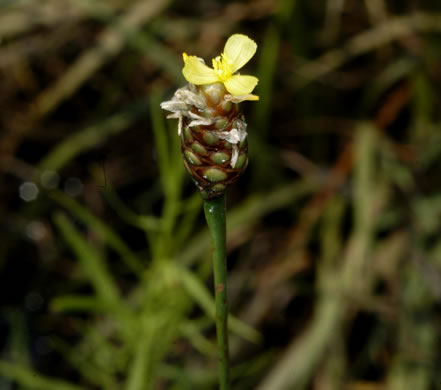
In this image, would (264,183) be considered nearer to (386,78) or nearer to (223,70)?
(386,78)

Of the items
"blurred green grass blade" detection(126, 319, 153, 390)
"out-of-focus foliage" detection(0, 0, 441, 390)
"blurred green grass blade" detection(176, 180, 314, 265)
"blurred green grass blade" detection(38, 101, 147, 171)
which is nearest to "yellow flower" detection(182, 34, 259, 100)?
"blurred green grass blade" detection(126, 319, 153, 390)

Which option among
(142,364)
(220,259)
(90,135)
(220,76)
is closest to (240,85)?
(220,76)

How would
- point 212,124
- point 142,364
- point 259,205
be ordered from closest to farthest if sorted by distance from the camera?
1. point 212,124
2. point 142,364
3. point 259,205

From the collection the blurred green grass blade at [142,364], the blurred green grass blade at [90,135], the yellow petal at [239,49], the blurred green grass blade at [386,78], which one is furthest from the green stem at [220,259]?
the blurred green grass blade at [386,78]

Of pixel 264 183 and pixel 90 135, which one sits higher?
pixel 90 135

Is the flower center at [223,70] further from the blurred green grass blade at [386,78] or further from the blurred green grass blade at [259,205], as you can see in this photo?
the blurred green grass blade at [386,78]

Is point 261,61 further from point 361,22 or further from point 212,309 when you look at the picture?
point 212,309

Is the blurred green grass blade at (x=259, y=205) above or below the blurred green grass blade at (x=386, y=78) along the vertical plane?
below
